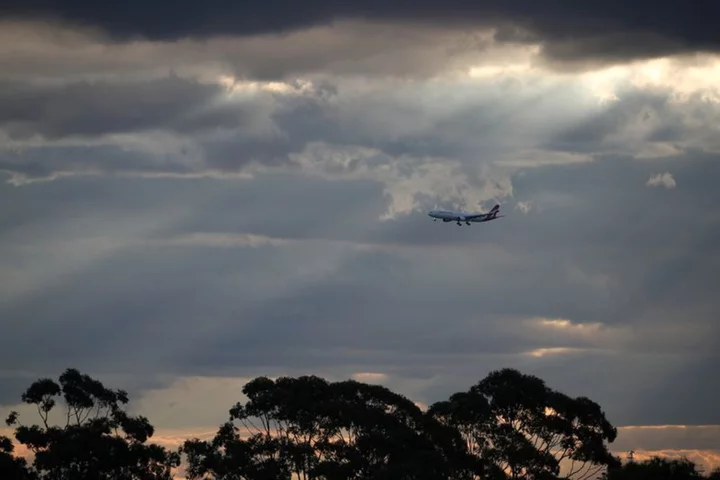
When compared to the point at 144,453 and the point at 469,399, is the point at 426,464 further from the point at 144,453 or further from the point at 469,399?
the point at 144,453

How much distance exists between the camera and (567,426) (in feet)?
556

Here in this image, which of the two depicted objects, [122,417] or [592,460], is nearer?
[592,460]

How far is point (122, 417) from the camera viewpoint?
18325cm

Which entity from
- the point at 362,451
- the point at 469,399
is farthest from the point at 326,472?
the point at 469,399

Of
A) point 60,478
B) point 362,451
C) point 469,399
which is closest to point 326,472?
point 362,451

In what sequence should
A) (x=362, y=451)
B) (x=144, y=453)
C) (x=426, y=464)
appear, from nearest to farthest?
(x=426, y=464) → (x=362, y=451) → (x=144, y=453)

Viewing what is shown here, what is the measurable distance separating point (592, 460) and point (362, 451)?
1000 inches

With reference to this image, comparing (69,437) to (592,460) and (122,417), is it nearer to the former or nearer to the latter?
(122,417)

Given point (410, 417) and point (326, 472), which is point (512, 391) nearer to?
point (410, 417)

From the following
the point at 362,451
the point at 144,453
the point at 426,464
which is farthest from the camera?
the point at 144,453

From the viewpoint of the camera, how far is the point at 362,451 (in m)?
167

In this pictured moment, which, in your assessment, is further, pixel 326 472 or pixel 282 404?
pixel 282 404

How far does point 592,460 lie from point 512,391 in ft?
39.0

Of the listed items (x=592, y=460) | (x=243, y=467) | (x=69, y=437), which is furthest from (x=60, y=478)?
(x=592, y=460)
